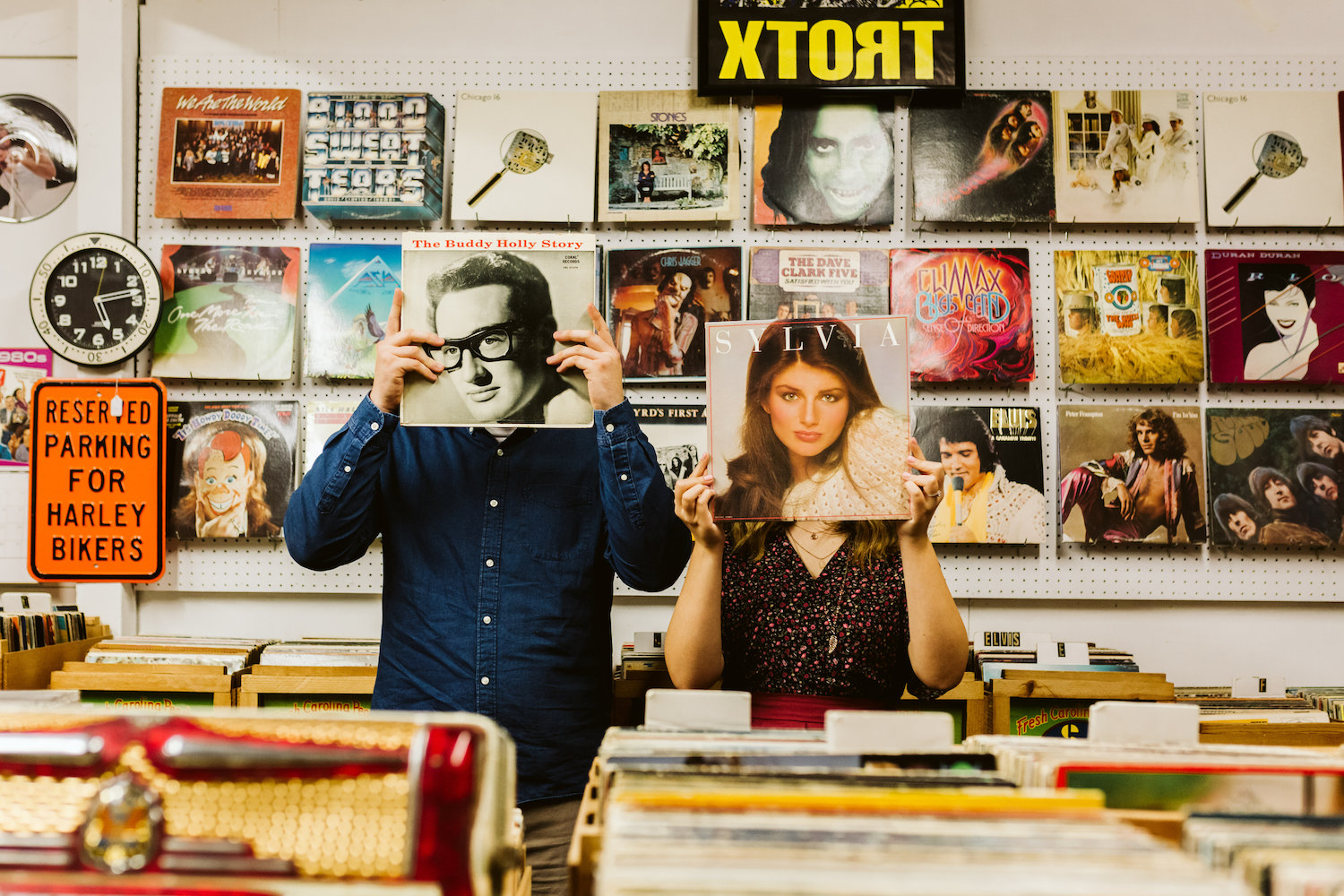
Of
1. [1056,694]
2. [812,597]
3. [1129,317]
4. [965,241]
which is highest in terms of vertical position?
[965,241]

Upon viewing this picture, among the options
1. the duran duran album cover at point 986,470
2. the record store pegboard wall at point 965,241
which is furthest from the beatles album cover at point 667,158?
the duran duran album cover at point 986,470

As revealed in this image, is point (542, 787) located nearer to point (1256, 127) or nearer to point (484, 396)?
point (484, 396)

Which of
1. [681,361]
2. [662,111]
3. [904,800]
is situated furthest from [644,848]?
[662,111]

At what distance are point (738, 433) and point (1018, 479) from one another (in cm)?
148

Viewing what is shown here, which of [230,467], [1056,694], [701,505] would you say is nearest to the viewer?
[701,505]

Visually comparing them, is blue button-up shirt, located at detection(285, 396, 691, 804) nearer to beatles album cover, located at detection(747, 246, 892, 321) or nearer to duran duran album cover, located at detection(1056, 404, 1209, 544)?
beatles album cover, located at detection(747, 246, 892, 321)

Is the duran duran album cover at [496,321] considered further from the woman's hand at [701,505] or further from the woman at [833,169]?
the woman at [833,169]

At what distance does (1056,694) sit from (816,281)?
4.35ft

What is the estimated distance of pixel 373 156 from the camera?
268cm

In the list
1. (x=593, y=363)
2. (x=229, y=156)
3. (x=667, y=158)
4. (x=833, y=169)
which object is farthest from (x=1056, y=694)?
(x=229, y=156)

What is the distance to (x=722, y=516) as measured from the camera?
59.2 inches

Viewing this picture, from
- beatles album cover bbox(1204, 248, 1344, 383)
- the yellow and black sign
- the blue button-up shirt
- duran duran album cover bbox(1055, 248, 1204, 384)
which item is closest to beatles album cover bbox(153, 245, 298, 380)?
the blue button-up shirt

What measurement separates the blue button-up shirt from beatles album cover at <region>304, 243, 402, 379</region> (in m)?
1.17

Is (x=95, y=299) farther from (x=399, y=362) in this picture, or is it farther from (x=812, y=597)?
(x=812, y=597)
